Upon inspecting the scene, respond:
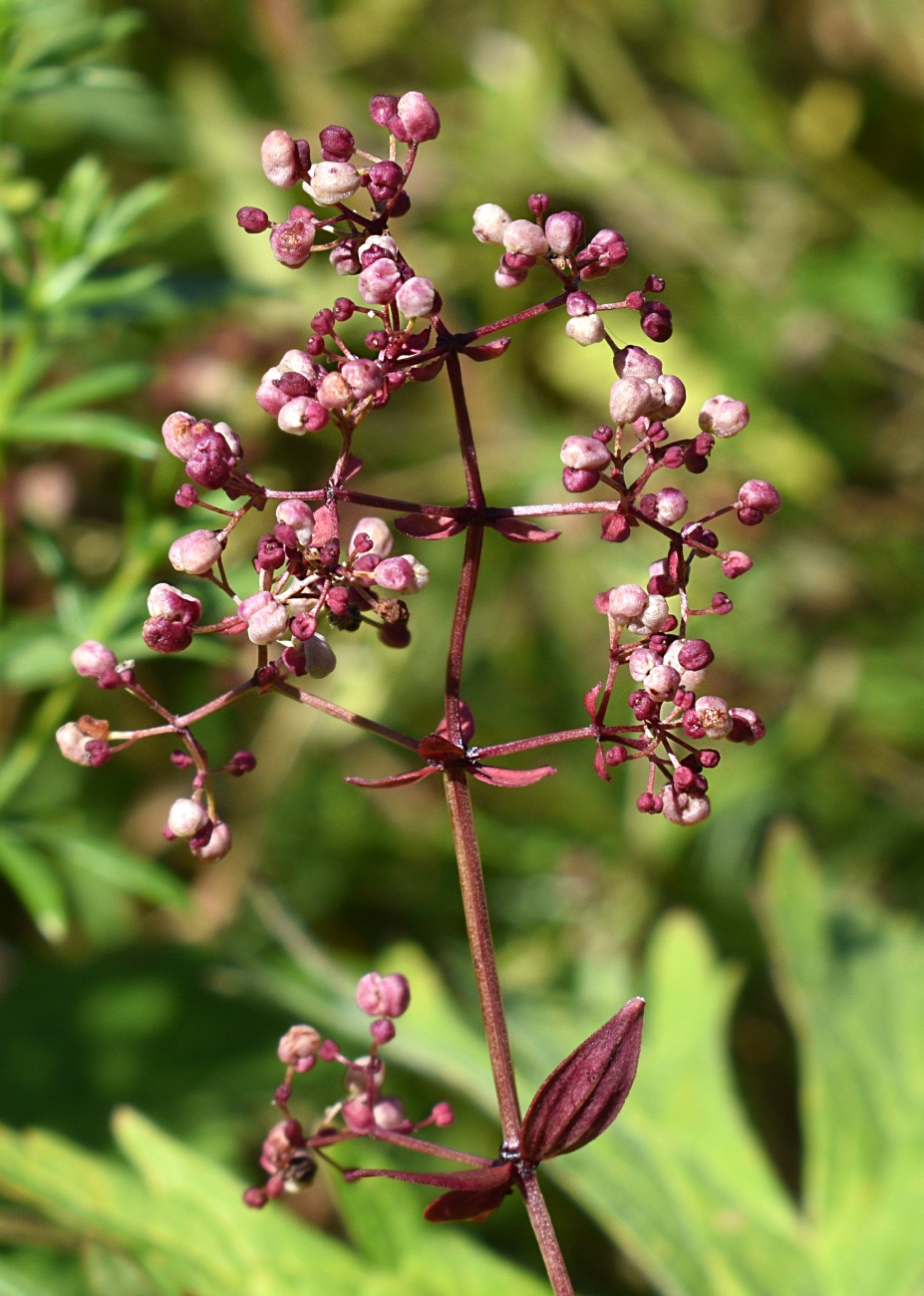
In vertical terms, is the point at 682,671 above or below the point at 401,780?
above

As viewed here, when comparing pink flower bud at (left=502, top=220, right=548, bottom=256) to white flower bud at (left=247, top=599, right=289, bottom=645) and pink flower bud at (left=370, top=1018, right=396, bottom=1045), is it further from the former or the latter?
pink flower bud at (left=370, top=1018, right=396, bottom=1045)

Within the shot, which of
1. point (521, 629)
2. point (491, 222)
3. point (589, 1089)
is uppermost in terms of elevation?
point (491, 222)

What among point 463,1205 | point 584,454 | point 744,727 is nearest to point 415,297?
point 584,454

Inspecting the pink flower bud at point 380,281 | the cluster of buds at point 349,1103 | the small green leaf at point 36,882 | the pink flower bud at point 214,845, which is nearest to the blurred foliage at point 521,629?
the small green leaf at point 36,882

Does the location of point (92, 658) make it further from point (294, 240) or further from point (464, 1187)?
point (464, 1187)

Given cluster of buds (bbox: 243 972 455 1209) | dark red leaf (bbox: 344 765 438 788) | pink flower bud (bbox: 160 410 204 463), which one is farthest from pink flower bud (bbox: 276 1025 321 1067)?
Result: pink flower bud (bbox: 160 410 204 463)
